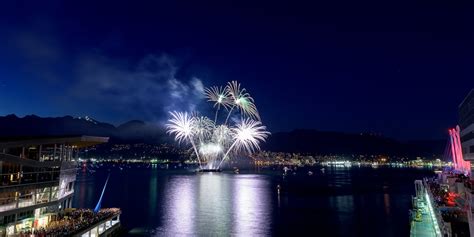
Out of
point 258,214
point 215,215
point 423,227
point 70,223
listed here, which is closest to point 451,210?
point 423,227

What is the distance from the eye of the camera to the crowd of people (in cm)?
3838

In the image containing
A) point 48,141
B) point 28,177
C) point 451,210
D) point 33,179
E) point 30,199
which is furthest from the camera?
point 451,210

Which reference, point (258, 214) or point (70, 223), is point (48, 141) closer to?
point (70, 223)

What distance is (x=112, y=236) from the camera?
5303 cm

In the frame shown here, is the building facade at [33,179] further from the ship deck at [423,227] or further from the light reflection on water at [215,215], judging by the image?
the ship deck at [423,227]

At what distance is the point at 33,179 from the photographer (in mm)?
42625

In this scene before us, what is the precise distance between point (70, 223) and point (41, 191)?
546 cm

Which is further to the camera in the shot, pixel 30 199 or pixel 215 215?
pixel 215 215

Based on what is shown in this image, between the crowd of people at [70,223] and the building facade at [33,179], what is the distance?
1.82 metres

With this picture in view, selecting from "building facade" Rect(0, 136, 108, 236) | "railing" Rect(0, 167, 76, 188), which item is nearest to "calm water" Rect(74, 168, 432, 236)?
"building facade" Rect(0, 136, 108, 236)

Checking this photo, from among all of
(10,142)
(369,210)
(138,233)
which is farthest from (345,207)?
(10,142)

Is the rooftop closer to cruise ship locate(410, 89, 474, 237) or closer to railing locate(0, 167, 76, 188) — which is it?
railing locate(0, 167, 76, 188)

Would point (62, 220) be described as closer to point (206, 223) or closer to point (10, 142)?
point (10, 142)

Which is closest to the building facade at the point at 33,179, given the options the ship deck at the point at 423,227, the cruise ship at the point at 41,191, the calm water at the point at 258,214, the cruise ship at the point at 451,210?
the cruise ship at the point at 41,191
